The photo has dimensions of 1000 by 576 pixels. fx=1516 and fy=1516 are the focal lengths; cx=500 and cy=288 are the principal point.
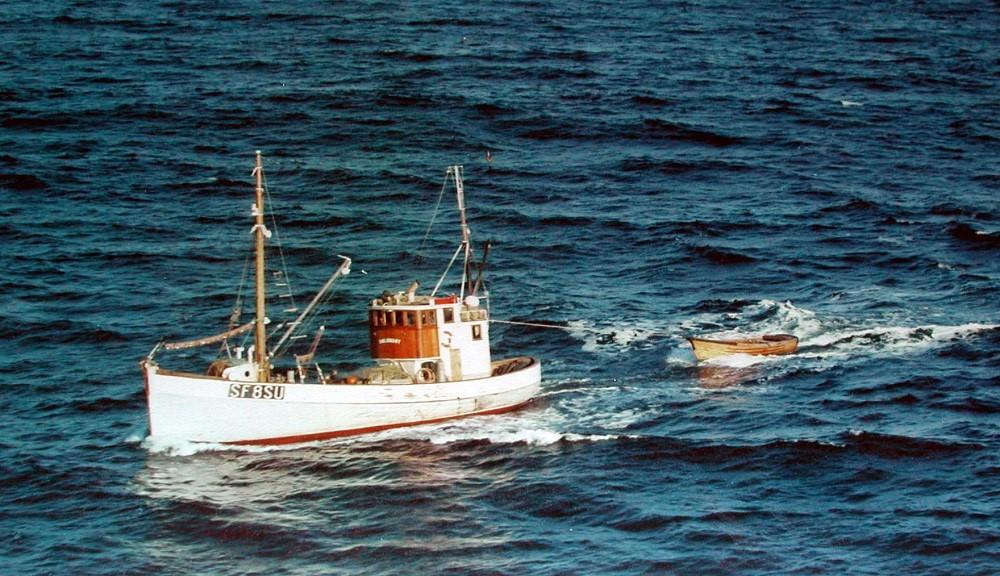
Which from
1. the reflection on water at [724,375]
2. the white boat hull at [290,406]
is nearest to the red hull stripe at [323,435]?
the white boat hull at [290,406]

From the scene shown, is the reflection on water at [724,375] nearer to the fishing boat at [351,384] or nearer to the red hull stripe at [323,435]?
the fishing boat at [351,384]

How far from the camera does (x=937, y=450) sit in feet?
215

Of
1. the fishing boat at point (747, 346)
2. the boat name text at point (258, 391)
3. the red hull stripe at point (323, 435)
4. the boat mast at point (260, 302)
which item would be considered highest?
the boat mast at point (260, 302)

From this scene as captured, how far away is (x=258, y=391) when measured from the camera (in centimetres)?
6688

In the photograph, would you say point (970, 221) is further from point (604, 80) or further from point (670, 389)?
point (604, 80)

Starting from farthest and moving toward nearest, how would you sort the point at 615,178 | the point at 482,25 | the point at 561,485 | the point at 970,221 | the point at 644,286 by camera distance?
the point at 482,25, the point at 615,178, the point at 970,221, the point at 644,286, the point at 561,485

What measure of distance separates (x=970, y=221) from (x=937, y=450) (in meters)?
43.1

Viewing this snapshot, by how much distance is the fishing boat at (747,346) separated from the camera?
76875mm

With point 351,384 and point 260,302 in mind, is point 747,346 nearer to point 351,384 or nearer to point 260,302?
→ point 351,384

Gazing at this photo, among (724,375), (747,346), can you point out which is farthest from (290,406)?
(747,346)

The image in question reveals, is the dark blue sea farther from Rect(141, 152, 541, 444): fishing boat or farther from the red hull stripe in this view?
Rect(141, 152, 541, 444): fishing boat

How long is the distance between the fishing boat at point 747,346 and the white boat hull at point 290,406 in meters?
11.0

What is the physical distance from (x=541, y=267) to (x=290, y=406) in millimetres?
32404

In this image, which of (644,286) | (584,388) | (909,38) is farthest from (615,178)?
(909,38)
